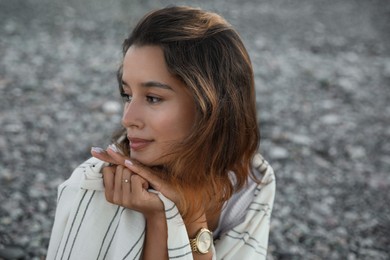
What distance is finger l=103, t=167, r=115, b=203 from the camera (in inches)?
87.9

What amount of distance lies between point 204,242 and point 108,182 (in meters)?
0.51

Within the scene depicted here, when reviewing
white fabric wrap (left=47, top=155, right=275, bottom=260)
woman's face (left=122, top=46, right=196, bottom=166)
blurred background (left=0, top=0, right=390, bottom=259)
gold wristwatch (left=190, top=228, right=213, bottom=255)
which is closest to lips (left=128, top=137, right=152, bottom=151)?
woman's face (left=122, top=46, right=196, bottom=166)

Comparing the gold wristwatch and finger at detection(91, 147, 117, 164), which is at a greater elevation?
finger at detection(91, 147, 117, 164)

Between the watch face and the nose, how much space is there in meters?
0.58

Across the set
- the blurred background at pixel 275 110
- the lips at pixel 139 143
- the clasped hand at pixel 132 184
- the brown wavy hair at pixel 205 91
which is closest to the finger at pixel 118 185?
the clasped hand at pixel 132 184

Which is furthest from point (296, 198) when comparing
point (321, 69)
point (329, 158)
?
point (321, 69)

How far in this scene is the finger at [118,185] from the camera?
220 cm

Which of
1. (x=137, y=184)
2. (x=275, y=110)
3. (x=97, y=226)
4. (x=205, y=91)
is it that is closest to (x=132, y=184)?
(x=137, y=184)

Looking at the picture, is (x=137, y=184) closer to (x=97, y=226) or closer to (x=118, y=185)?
(x=118, y=185)

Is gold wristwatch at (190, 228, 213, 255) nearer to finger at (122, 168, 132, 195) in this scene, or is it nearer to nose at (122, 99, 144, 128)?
finger at (122, 168, 132, 195)

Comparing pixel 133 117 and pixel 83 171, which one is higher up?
pixel 133 117

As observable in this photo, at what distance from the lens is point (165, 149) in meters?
2.28

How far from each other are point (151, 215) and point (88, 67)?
204 inches

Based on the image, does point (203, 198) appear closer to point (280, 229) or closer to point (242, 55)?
point (242, 55)
